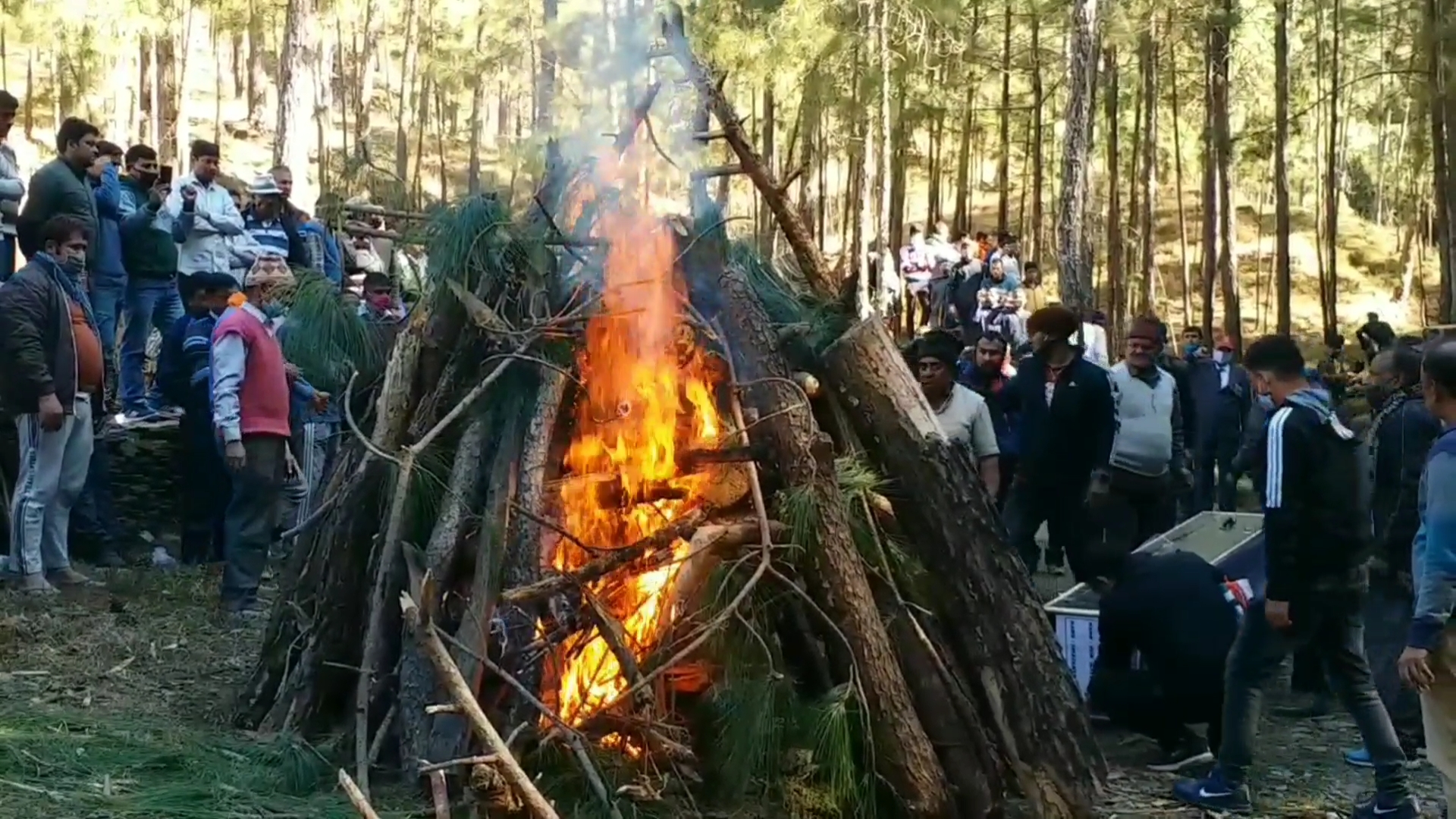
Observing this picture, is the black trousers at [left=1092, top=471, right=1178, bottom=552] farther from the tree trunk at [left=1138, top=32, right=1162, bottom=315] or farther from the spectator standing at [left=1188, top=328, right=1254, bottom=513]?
the tree trunk at [left=1138, top=32, right=1162, bottom=315]

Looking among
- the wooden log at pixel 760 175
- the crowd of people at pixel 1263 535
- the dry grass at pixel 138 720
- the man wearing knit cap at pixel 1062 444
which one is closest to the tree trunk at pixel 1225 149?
the crowd of people at pixel 1263 535

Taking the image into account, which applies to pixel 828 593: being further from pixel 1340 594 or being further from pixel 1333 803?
pixel 1333 803

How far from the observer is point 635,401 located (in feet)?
18.6

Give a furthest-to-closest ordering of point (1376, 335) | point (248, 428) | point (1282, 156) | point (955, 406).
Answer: point (1282, 156), point (1376, 335), point (955, 406), point (248, 428)

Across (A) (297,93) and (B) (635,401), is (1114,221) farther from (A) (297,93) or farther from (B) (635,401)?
(B) (635,401)

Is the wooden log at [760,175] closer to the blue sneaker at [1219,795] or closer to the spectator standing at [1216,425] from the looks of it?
the blue sneaker at [1219,795]

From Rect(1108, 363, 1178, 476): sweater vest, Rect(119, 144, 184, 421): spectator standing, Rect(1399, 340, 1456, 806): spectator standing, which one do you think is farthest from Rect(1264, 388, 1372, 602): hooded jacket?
Rect(119, 144, 184, 421): spectator standing

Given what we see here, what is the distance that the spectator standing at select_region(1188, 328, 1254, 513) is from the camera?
42.9 feet

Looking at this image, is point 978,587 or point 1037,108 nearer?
point 978,587

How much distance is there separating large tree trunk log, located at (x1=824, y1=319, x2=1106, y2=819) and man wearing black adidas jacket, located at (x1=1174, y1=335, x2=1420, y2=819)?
31.9 inches

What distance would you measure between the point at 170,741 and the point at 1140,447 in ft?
18.4

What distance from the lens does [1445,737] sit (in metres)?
4.85

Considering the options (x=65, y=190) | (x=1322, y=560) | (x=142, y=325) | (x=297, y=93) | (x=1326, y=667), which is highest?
(x=297, y=93)

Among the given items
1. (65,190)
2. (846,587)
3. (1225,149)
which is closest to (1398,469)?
(846,587)
